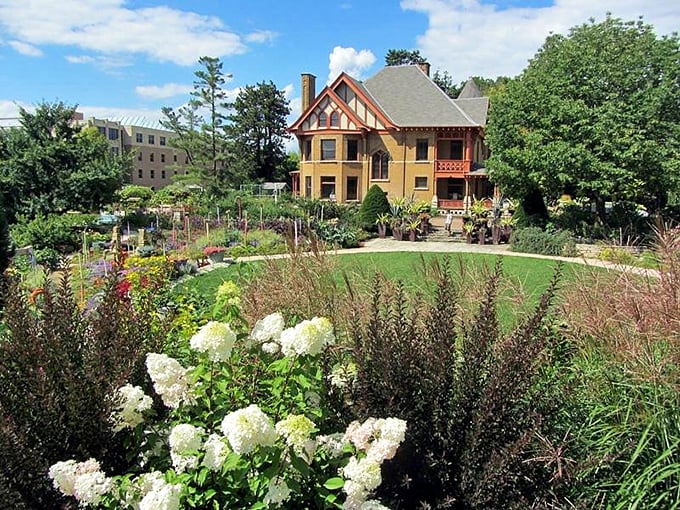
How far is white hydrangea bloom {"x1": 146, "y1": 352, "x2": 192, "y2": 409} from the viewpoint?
2.10 metres

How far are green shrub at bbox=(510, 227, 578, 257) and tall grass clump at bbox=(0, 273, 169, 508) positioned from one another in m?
15.1

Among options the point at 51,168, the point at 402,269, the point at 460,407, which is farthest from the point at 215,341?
the point at 51,168

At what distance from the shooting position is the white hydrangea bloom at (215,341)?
2.04 metres

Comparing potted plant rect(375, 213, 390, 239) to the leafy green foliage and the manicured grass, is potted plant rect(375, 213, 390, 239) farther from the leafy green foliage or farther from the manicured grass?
the leafy green foliage

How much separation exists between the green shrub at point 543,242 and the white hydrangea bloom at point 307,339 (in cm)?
1488

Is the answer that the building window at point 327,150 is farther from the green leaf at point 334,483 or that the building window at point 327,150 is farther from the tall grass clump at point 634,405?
the green leaf at point 334,483

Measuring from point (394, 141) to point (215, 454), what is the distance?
30.1 m

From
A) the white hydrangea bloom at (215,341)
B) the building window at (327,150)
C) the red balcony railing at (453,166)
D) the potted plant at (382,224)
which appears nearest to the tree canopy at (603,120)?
the potted plant at (382,224)

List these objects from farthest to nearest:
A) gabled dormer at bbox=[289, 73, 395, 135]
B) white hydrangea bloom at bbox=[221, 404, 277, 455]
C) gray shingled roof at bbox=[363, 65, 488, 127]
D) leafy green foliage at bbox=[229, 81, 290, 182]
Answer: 1. leafy green foliage at bbox=[229, 81, 290, 182]
2. gabled dormer at bbox=[289, 73, 395, 135]
3. gray shingled roof at bbox=[363, 65, 488, 127]
4. white hydrangea bloom at bbox=[221, 404, 277, 455]

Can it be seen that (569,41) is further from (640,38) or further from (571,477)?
(571,477)

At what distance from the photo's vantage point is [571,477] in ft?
7.13

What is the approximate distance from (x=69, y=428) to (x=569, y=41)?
2089cm

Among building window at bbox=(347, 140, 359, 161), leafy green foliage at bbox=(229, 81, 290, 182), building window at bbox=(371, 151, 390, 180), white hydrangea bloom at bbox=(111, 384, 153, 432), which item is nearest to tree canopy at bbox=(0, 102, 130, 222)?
building window at bbox=(347, 140, 359, 161)

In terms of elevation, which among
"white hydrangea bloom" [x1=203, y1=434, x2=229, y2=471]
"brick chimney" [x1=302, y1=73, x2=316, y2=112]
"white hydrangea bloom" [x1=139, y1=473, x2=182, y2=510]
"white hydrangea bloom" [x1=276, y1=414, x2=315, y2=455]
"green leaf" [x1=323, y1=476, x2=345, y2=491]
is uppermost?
"brick chimney" [x1=302, y1=73, x2=316, y2=112]
